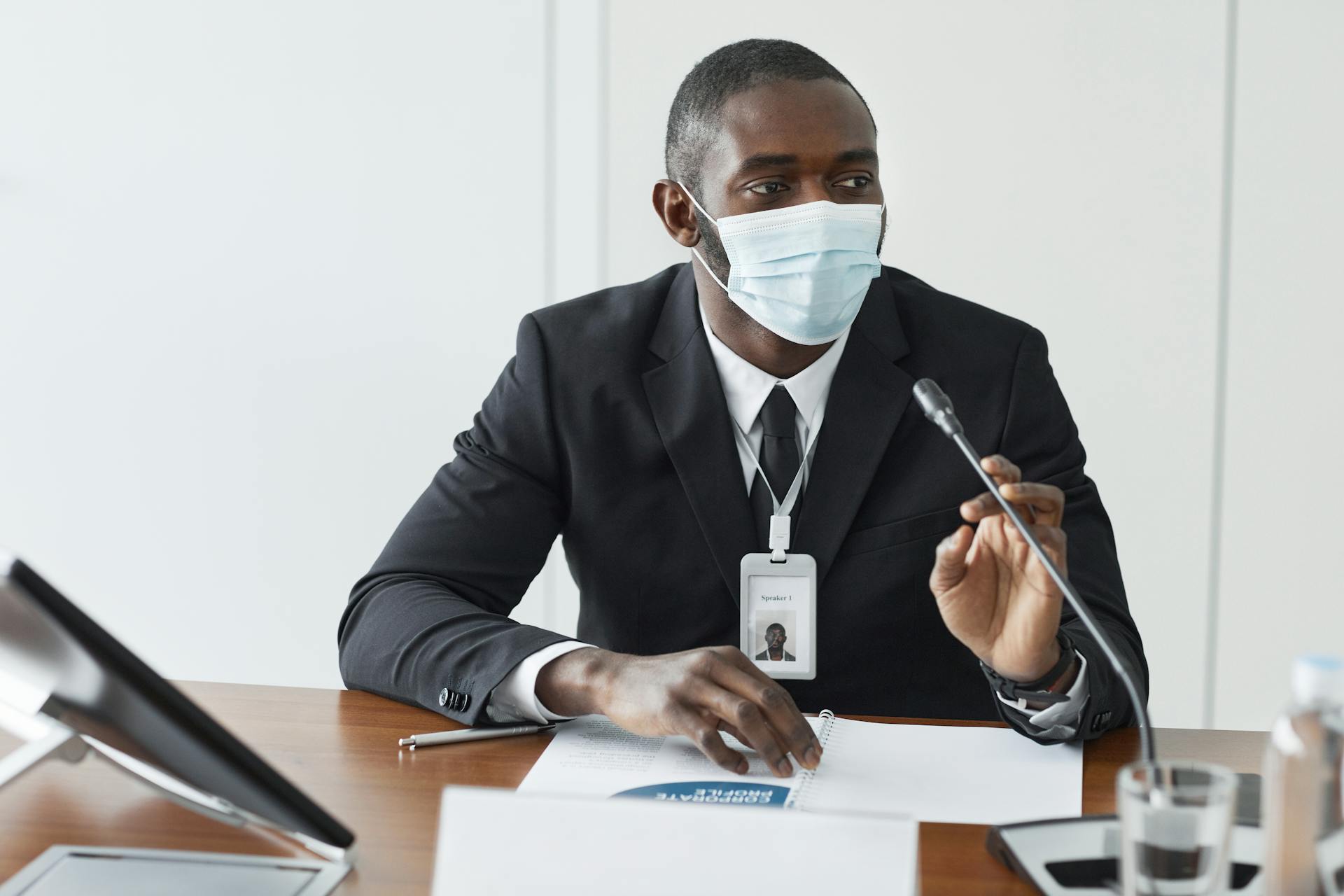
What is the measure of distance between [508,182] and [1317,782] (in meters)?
2.46

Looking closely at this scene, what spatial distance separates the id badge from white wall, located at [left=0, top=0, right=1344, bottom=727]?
148cm

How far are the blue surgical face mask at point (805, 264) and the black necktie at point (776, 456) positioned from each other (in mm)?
94

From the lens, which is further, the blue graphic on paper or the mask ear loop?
the mask ear loop

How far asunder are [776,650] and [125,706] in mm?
876

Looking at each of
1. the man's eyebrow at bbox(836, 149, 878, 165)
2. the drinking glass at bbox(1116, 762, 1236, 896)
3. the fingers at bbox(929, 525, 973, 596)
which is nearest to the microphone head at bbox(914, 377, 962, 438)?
the fingers at bbox(929, 525, 973, 596)

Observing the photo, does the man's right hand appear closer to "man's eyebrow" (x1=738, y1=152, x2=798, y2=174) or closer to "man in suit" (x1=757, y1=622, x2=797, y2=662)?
"man in suit" (x1=757, y1=622, x2=797, y2=662)

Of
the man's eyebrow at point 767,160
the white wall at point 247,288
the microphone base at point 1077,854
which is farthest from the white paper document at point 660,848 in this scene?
the white wall at point 247,288

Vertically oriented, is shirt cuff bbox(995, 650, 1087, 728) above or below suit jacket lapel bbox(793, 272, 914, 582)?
below

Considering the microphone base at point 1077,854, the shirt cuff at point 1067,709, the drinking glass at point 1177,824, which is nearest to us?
the drinking glass at point 1177,824

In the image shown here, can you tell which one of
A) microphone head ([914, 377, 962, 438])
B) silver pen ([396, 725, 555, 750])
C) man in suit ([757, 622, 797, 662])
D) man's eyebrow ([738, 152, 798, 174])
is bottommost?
man in suit ([757, 622, 797, 662])

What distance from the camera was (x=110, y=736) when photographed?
0.95 metres

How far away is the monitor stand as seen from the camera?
3.17ft

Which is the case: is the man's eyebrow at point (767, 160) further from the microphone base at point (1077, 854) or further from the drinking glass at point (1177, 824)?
the drinking glass at point (1177, 824)

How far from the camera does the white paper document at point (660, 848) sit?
72 cm
